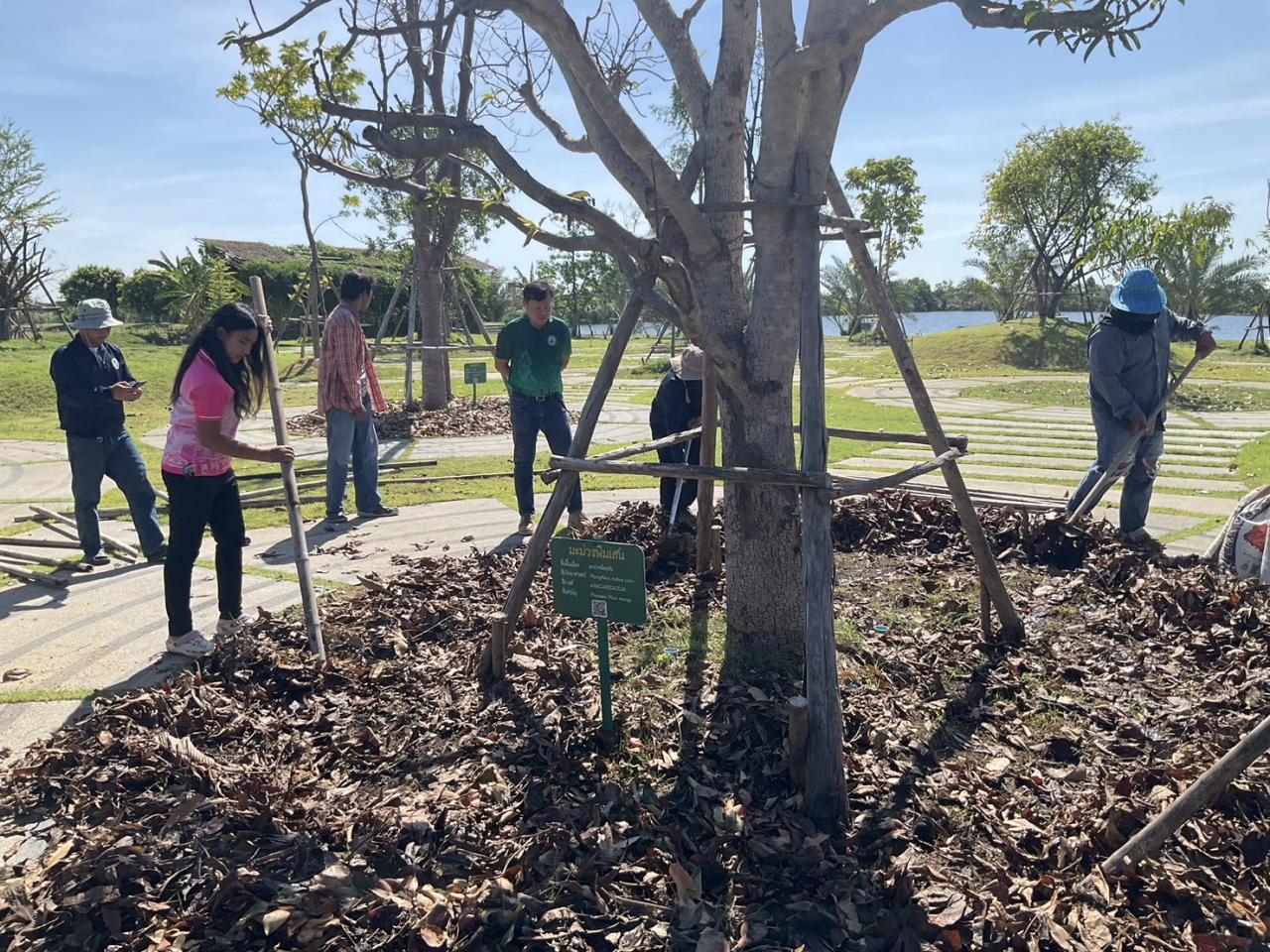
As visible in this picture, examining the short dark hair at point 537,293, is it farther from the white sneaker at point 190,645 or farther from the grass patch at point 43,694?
the grass patch at point 43,694

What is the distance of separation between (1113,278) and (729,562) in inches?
891

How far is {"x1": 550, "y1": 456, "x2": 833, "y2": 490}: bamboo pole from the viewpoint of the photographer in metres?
3.15

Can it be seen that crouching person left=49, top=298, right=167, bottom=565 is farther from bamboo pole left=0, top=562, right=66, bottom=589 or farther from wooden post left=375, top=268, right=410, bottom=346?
wooden post left=375, top=268, right=410, bottom=346

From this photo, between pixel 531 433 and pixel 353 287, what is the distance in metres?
2.13

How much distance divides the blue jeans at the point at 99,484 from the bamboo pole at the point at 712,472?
4189 mm

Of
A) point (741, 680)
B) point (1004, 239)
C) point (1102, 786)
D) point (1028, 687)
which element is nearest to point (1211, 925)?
point (1102, 786)

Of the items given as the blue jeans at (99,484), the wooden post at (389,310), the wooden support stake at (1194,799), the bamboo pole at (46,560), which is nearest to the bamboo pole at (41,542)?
the bamboo pole at (46,560)

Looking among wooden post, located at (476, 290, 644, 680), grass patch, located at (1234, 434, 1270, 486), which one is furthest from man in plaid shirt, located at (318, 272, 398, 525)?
grass patch, located at (1234, 434, 1270, 486)

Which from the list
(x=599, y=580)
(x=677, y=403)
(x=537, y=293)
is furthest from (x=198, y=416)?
(x=677, y=403)

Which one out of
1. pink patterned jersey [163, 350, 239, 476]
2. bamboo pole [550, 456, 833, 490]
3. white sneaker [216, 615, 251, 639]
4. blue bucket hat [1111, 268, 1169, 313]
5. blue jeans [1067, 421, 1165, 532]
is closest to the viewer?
bamboo pole [550, 456, 833, 490]

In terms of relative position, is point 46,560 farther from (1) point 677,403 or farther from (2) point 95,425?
(1) point 677,403

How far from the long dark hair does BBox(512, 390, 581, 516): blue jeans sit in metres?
2.51

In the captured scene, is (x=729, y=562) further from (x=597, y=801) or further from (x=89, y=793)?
(x=89, y=793)

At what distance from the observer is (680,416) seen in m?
6.88
